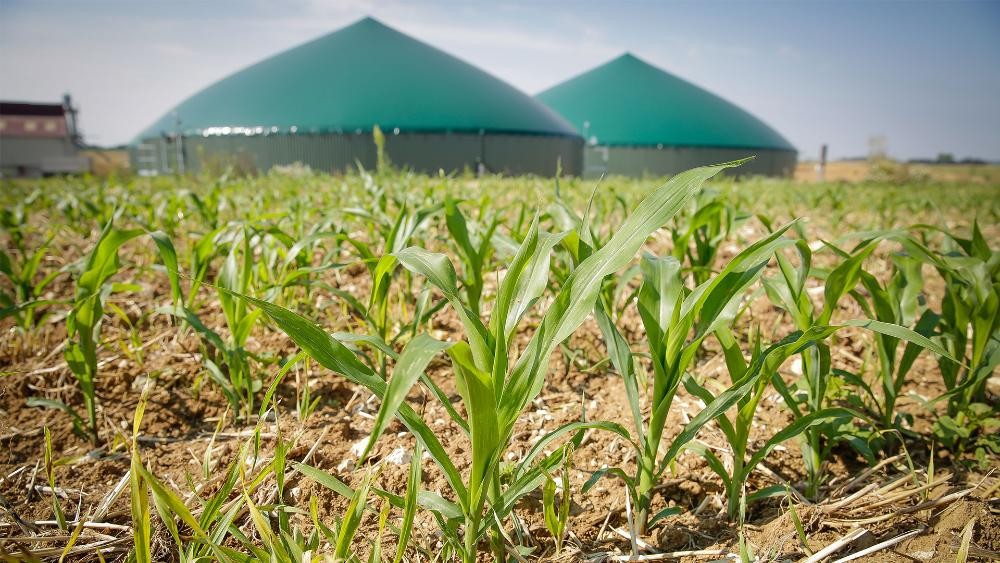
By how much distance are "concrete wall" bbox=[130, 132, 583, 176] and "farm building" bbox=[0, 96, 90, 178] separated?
9593 millimetres

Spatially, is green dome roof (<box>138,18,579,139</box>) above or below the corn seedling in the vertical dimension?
above

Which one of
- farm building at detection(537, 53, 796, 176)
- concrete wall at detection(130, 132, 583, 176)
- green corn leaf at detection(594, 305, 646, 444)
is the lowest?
green corn leaf at detection(594, 305, 646, 444)

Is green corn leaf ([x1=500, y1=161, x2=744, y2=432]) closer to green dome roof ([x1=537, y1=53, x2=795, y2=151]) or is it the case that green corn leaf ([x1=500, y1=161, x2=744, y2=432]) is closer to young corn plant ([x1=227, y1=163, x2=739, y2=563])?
young corn plant ([x1=227, y1=163, x2=739, y2=563])

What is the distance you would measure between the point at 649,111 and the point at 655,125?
154 cm

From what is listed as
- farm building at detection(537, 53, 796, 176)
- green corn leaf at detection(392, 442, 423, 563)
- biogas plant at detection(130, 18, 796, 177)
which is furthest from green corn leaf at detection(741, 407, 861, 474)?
farm building at detection(537, 53, 796, 176)

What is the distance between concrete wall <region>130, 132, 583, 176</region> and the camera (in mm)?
18625

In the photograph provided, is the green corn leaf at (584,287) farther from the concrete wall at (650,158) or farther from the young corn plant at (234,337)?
the concrete wall at (650,158)

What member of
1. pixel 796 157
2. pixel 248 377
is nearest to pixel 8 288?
pixel 248 377

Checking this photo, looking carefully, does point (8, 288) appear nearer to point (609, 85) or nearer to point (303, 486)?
point (303, 486)

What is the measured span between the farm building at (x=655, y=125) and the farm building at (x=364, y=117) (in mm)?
3726

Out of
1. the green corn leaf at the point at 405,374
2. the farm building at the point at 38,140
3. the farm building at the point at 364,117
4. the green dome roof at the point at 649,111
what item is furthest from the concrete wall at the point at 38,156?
the green corn leaf at the point at 405,374

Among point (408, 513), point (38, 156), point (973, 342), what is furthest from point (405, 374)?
point (38, 156)

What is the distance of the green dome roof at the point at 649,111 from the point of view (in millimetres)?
25969

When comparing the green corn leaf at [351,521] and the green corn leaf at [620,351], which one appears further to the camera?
the green corn leaf at [620,351]
